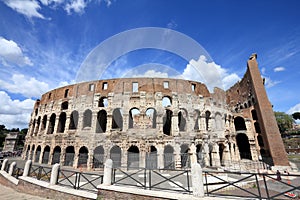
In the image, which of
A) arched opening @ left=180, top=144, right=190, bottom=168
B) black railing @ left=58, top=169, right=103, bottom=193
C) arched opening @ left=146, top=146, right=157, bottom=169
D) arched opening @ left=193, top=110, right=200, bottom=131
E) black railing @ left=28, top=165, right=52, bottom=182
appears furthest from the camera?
arched opening @ left=193, top=110, right=200, bottom=131

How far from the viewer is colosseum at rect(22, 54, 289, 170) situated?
611 inches

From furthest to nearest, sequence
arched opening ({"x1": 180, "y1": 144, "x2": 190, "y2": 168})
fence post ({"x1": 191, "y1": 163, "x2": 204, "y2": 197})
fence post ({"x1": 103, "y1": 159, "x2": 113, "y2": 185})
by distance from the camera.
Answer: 1. arched opening ({"x1": 180, "y1": 144, "x2": 190, "y2": 168})
2. fence post ({"x1": 103, "y1": 159, "x2": 113, "y2": 185})
3. fence post ({"x1": 191, "y1": 163, "x2": 204, "y2": 197})

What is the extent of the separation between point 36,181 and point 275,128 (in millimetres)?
22344

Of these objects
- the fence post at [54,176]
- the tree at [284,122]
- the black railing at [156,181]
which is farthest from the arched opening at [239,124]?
the fence post at [54,176]

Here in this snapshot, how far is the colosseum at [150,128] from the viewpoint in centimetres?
1552

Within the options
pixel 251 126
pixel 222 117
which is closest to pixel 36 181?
pixel 222 117

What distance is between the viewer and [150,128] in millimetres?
16938

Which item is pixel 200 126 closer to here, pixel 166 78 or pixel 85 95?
pixel 166 78

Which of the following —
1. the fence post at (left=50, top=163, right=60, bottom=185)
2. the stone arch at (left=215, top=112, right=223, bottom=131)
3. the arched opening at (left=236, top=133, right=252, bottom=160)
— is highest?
the stone arch at (left=215, top=112, right=223, bottom=131)

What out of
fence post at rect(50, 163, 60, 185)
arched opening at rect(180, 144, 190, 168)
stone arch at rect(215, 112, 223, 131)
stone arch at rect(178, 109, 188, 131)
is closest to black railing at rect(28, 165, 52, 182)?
fence post at rect(50, 163, 60, 185)

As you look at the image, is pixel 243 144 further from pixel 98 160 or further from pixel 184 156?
pixel 98 160

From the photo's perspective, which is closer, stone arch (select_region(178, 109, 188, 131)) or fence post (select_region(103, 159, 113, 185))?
fence post (select_region(103, 159, 113, 185))

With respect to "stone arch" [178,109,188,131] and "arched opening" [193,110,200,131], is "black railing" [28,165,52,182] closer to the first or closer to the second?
"stone arch" [178,109,188,131]

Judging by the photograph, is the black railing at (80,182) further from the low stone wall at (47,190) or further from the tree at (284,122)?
the tree at (284,122)
